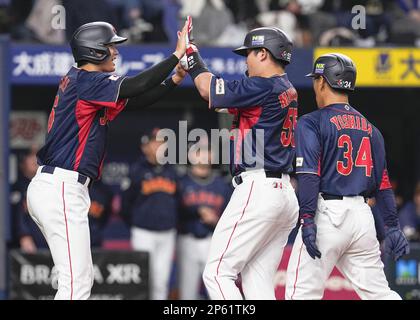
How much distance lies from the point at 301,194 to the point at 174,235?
15.2 feet

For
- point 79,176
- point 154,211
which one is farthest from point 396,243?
point 154,211

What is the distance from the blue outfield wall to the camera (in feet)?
37.5

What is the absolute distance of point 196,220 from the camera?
1104 cm

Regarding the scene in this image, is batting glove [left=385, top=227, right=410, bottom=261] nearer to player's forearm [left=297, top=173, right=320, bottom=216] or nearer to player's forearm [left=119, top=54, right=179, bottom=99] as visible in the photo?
player's forearm [left=297, top=173, right=320, bottom=216]

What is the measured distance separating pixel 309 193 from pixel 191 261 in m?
4.74

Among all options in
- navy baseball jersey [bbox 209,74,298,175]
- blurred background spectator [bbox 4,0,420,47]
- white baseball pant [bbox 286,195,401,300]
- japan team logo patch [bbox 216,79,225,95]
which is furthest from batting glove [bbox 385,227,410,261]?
blurred background spectator [bbox 4,0,420,47]

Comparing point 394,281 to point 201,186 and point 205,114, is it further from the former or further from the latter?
point 205,114

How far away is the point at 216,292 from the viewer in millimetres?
6227

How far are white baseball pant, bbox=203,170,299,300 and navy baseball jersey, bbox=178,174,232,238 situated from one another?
449 centimetres

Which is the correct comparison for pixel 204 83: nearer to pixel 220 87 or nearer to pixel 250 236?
pixel 220 87

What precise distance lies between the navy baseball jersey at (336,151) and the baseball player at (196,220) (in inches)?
176
